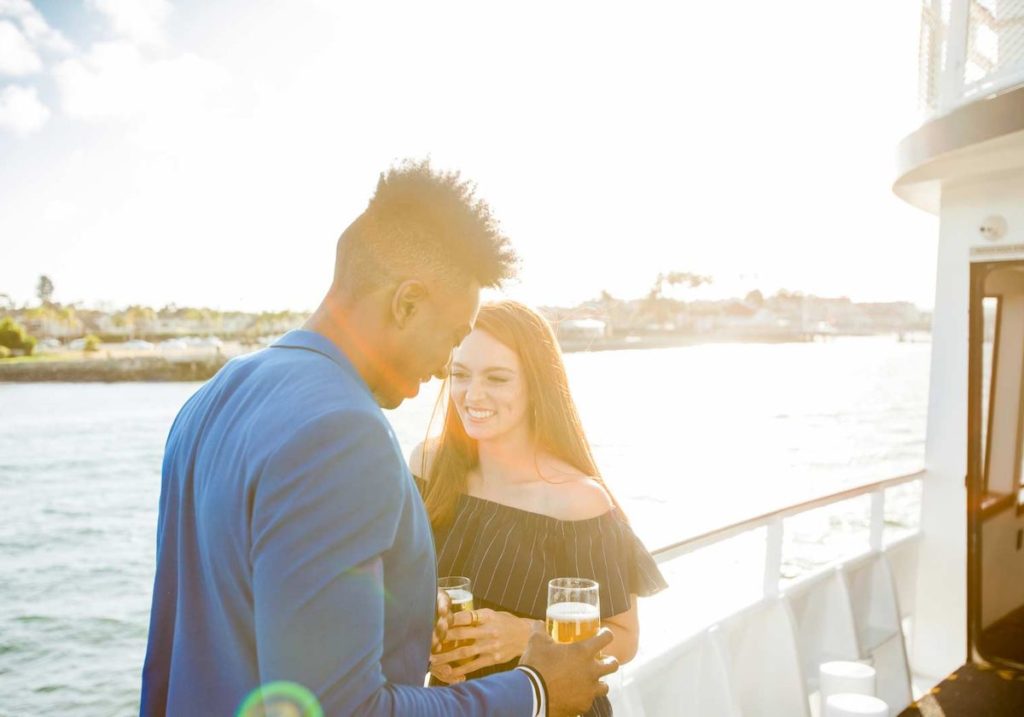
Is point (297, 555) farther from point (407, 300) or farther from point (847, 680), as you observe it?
point (847, 680)

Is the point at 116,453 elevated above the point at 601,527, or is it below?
below

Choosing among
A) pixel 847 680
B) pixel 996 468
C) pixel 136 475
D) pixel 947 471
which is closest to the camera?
pixel 847 680

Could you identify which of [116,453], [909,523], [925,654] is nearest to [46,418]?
[116,453]

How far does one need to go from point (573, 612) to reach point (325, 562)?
0.85 m

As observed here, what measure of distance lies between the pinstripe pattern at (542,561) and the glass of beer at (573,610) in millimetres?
377

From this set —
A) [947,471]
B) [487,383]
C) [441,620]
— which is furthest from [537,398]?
[947,471]

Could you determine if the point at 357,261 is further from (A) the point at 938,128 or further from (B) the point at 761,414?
(B) the point at 761,414

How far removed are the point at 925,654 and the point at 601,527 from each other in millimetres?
3841

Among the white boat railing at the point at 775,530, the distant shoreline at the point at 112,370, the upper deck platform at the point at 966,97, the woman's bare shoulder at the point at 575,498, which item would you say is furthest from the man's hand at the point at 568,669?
the distant shoreline at the point at 112,370

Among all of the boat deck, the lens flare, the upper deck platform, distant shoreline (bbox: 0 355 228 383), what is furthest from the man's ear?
distant shoreline (bbox: 0 355 228 383)

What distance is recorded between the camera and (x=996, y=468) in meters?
5.05

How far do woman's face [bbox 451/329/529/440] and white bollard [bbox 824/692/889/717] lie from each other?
4.12ft

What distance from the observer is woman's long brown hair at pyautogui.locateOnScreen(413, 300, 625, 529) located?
2.34m

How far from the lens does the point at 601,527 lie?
7.22 ft
